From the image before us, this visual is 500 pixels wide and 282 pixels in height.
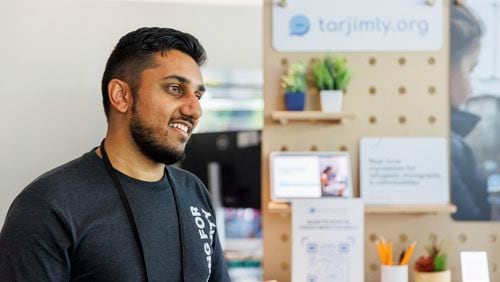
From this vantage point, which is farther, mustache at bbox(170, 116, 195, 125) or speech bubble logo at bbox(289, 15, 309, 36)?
speech bubble logo at bbox(289, 15, 309, 36)

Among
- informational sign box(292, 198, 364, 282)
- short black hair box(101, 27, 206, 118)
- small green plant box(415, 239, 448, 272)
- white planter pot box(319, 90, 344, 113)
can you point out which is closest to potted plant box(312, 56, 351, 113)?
white planter pot box(319, 90, 344, 113)

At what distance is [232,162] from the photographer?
2.76 m

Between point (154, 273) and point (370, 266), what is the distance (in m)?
1.16

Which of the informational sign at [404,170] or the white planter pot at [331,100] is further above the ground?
the white planter pot at [331,100]

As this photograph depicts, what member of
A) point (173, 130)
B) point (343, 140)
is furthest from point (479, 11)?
point (173, 130)

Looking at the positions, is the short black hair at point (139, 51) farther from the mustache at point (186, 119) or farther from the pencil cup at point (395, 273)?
the pencil cup at point (395, 273)

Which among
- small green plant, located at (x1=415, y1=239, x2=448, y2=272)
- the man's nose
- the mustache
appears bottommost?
small green plant, located at (x1=415, y1=239, x2=448, y2=272)

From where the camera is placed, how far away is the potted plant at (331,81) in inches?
88.4

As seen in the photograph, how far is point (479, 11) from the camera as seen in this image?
2355 millimetres

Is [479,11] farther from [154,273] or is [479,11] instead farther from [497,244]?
[154,273]

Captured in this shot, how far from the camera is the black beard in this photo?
1438mm

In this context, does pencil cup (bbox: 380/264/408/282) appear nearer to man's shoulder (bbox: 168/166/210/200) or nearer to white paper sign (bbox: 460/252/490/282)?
white paper sign (bbox: 460/252/490/282)

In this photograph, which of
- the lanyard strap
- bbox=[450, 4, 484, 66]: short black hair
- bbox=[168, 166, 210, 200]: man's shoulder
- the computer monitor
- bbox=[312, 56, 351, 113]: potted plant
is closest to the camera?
the lanyard strap

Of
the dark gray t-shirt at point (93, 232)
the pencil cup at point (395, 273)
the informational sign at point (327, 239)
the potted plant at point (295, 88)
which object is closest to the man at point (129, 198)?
the dark gray t-shirt at point (93, 232)
